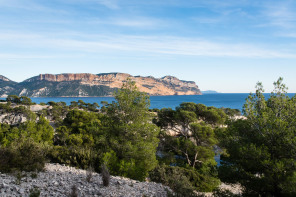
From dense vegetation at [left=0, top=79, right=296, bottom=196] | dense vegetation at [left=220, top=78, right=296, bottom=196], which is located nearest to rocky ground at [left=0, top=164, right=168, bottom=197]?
dense vegetation at [left=0, top=79, right=296, bottom=196]

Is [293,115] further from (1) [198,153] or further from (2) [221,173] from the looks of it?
(1) [198,153]

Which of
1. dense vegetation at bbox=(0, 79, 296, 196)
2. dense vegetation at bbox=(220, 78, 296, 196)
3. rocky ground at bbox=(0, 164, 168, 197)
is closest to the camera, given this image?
rocky ground at bbox=(0, 164, 168, 197)

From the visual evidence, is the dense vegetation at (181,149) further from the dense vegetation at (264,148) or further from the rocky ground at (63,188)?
the rocky ground at (63,188)

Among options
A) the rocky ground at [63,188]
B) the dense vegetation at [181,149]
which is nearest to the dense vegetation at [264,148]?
the dense vegetation at [181,149]

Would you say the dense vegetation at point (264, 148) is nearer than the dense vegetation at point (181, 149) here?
Yes

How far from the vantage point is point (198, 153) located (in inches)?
1147

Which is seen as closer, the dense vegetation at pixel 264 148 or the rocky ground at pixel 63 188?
the rocky ground at pixel 63 188

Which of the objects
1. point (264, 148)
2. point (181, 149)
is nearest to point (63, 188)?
point (264, 148)

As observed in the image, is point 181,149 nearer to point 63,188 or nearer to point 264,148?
Result: point 264,148

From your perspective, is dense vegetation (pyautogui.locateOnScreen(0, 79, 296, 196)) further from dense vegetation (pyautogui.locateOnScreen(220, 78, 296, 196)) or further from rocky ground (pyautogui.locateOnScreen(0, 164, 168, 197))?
rocky ground (pyautogui.locateOnScreen(0, 164, 168, 197))

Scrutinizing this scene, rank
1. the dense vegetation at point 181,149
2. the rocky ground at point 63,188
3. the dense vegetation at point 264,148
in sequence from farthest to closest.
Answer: the dense vegetation at point 181,149 < the dense vegetation at point 264,148 < the rocky ground at point 63,188

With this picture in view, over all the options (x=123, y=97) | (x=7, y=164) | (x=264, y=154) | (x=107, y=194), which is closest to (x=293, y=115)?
(x=264, y=154)

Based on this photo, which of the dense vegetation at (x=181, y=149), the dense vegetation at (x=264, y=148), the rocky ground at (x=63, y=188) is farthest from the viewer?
the dense vegetation at (x=181, y=149)

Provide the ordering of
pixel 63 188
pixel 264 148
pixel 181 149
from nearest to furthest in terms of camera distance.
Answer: pixel 63 188
pixel 264 148
pixel 181 149
